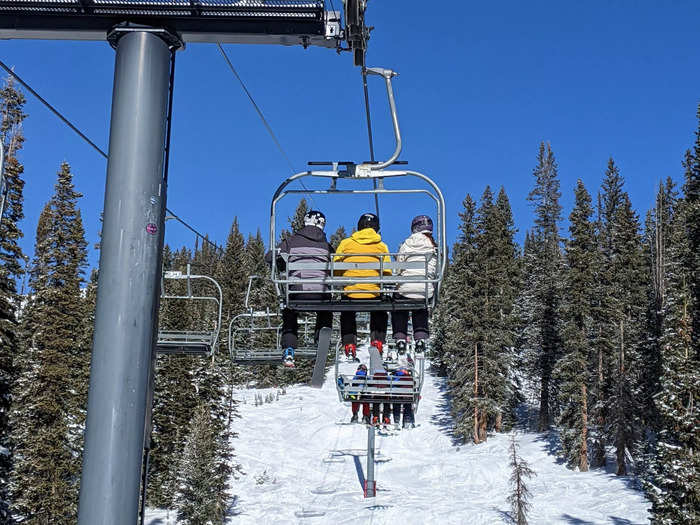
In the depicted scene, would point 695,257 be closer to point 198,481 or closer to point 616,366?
point 616,366

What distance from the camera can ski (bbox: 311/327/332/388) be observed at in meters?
9.51

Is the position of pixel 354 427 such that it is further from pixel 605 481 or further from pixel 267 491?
pixel 605 481

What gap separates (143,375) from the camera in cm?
398

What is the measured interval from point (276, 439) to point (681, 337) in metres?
31.2

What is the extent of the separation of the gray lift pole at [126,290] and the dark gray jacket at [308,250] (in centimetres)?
488

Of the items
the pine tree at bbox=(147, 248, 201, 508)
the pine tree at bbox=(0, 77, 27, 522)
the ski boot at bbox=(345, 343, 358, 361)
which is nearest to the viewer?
the ski boot at bbox=(345, 343, 358, 361)

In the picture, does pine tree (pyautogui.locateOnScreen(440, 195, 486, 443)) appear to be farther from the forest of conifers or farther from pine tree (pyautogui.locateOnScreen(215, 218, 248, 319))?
pine tree (pyautogui.locateOnScreen(215, 218, 248, 319))

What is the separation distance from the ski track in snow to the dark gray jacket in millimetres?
29721

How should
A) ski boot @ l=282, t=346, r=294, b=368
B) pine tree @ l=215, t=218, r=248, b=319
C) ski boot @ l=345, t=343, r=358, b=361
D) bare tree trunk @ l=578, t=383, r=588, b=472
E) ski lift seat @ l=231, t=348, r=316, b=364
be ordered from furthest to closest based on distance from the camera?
pine tree @ l=215, t=218, r=248, b=319 < bare tree trunk @ l=578, t=383, r=588, b=472 < ski lift seat @ l=231, t=348, r=316, b=364 < ski boot @ l=345, t=343, r=358, b=361 < ski boot @ l=282, t=346, r=294, b=368

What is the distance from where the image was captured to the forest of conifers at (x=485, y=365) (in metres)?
29.2

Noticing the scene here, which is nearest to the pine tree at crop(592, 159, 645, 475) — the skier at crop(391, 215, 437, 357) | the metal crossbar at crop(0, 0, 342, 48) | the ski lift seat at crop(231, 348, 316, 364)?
the ski lift seat at crop(231, 348, 316, 364)

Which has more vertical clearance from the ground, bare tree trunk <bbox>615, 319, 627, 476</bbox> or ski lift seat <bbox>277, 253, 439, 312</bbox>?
ski lift seat <bbox>277, 253, 439, 312</bbox>

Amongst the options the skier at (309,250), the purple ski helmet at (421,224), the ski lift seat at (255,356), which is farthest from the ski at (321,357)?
the ski lift seat at (255,356)

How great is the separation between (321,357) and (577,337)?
38.6 metres
